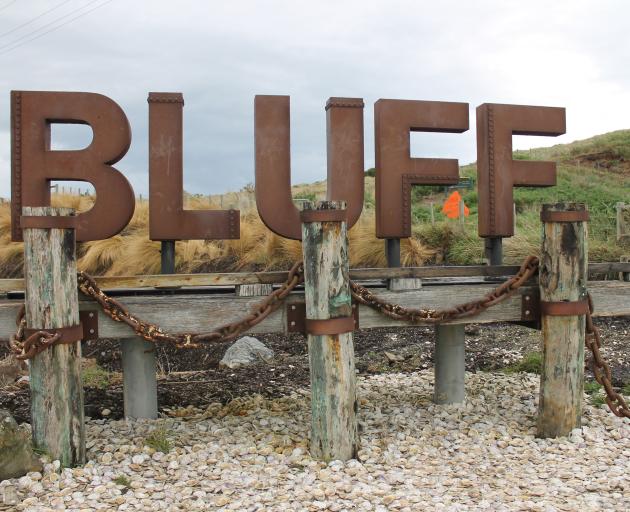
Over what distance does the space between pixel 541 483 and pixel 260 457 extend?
6.05 ft

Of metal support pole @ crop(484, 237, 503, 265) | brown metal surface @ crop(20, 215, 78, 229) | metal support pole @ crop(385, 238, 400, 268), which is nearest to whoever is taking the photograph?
brown metal surface @ crop(20, 215, 78, 229)

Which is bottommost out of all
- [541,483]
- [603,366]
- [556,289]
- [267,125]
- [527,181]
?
[541,483]

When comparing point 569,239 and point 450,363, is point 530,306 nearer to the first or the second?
point 569,239

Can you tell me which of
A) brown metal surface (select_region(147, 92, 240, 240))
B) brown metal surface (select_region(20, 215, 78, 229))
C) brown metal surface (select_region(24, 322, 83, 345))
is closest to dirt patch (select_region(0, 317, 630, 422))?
brown metal surface (select_region(24, 322, 83, 345))

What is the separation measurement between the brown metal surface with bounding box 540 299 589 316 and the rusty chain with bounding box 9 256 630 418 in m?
0.18

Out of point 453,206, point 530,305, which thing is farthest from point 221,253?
point 530,305

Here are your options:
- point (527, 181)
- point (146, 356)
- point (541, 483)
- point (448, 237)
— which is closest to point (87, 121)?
point (146, 356)

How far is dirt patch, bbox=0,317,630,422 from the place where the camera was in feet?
21.6

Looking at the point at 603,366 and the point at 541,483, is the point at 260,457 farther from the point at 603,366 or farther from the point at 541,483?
the point at 603,366

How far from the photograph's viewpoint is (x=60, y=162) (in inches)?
201

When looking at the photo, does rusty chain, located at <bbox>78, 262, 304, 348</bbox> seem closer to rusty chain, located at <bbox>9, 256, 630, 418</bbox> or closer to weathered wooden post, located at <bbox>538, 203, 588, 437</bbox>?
rusty chain, located at <bbox>9, 256, 630, 418</bbox>

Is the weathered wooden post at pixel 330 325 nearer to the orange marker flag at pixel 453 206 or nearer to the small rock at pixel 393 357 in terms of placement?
the small rock at pixel 393 357

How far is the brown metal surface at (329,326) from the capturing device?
452 cm

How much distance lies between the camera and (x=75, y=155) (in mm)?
5094
